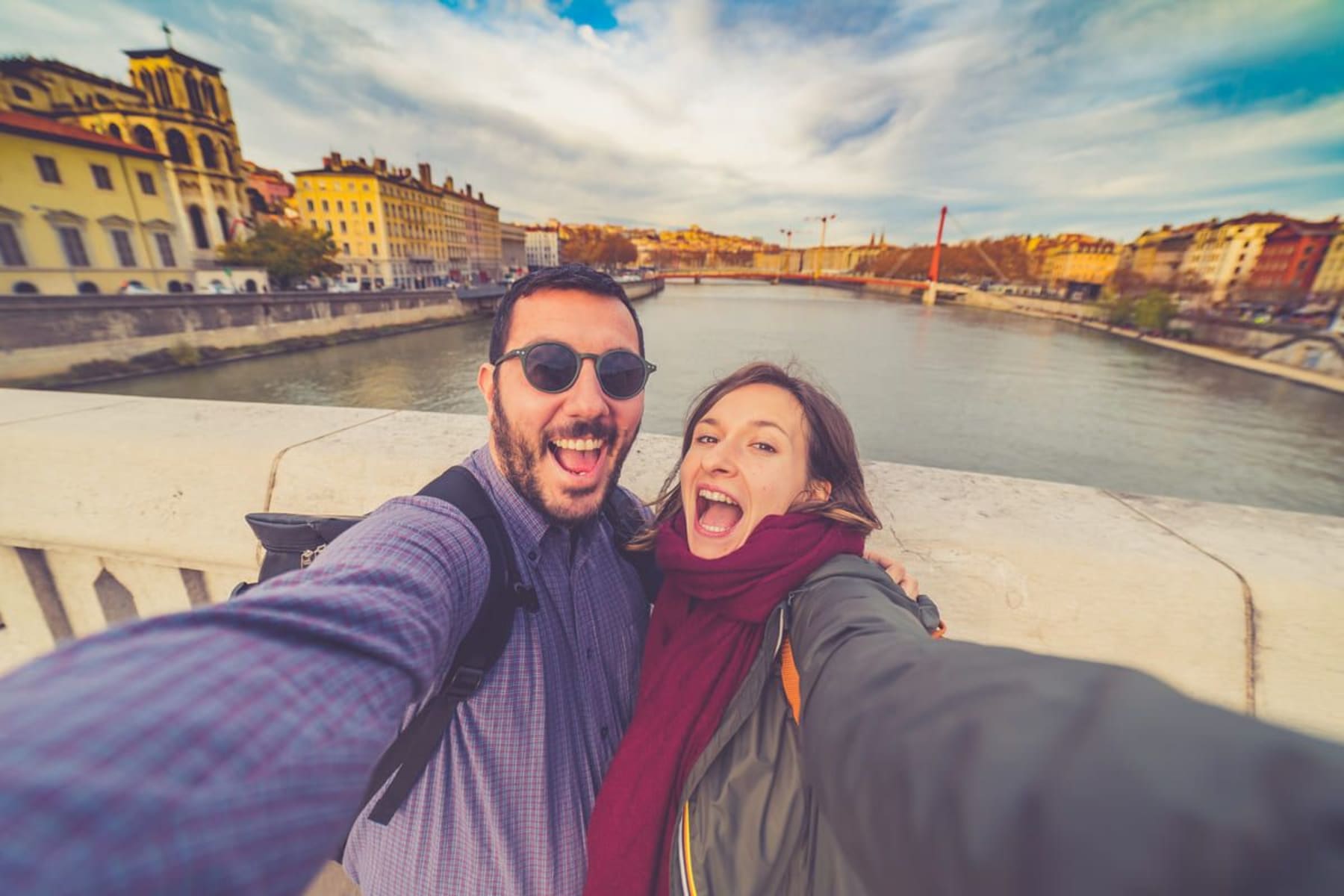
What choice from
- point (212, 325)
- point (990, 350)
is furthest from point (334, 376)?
point (990, 350)

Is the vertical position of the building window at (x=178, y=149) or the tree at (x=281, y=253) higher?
the building window at (x=178, y=149)

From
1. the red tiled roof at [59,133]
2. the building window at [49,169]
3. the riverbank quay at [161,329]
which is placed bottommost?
the riverbank quay at [161,329]

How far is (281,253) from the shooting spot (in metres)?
25.1

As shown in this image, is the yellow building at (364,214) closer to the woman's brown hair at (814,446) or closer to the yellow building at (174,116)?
the yellow building at (174,116)

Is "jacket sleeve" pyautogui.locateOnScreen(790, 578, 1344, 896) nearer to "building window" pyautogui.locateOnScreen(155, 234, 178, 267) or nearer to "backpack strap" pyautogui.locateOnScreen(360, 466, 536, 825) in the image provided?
"backpack strap" pyautogui.locateOnScreen(360, 466, 536, 825)

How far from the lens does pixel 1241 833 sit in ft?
0.80

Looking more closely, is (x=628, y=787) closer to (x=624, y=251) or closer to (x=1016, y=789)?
(x=1016, y=789)

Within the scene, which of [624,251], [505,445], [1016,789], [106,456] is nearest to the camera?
[1016,789]

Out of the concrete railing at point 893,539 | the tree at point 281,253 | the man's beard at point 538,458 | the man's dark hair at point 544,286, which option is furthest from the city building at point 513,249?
the man's beard at point 538,458

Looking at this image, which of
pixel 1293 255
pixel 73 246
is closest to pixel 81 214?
pixel 73 246

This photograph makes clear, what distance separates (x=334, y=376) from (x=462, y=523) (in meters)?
20.6

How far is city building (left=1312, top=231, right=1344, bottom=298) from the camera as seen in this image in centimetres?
4409

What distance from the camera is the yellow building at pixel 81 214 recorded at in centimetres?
1848

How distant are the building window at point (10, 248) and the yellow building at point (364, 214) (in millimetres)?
19411
